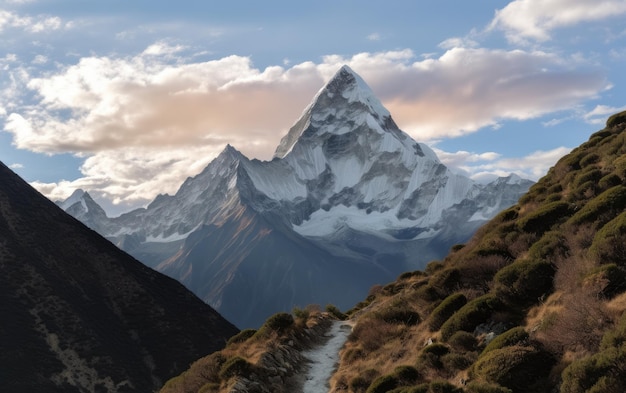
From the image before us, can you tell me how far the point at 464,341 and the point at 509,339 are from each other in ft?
10.9

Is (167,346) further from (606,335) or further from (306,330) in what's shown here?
(606,335)

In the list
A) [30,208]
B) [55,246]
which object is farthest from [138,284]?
[30,208]

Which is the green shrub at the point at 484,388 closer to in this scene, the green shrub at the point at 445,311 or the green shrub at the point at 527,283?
the green shrub at the point at 527,283

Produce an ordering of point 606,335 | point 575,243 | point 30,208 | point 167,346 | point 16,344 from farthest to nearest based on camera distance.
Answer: point 30,208
point 167,346
point 16,344
point 575,243
point 606,335

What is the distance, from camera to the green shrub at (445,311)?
1206 inches

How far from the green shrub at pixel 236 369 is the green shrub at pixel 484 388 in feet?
45.4

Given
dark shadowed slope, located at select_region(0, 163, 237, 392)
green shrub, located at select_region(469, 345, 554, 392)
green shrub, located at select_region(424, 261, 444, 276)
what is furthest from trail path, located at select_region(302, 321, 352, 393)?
dark shadowed slope, located at select_region(0, 163, 237, 392)

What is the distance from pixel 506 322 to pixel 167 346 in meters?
89.4

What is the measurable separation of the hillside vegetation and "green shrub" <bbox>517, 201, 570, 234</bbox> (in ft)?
0.21

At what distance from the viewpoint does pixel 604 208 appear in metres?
31.3

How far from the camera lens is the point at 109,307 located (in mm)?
111188

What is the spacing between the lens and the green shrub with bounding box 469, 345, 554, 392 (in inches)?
798

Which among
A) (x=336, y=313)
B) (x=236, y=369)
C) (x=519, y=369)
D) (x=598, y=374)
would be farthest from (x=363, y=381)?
(x=336, y=313)

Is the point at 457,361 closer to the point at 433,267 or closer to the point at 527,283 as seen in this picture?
the point at 527,283
